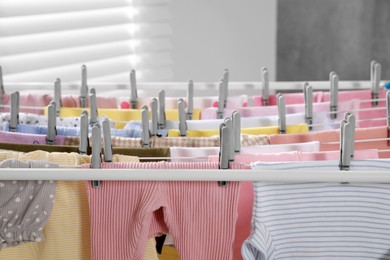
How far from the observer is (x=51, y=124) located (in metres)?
2.06

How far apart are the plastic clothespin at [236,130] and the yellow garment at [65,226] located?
238 millimetres

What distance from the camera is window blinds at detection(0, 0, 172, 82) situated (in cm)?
325

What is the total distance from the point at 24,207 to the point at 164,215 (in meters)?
→ 0.30

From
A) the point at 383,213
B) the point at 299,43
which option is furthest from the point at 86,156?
the point at 299,43

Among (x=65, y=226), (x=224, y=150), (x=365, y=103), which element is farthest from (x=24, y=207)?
(x=365, y=103)

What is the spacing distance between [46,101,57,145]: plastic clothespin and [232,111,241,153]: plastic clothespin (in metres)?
0.47

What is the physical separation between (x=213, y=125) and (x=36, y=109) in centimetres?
74

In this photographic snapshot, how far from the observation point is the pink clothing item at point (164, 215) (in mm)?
1753

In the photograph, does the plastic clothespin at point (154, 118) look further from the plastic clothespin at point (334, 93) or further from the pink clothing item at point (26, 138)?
the plastic clothespin at point (334, 93)

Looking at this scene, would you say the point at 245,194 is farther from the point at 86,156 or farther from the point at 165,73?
the point at 165,73

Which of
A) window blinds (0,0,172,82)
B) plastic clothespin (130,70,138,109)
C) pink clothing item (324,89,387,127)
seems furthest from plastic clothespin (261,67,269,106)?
window blinds (0,0,172,82)

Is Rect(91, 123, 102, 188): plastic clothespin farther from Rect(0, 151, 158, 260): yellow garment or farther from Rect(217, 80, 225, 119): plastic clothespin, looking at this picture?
Rect(217, 80, 225, 119): plastic clothespin

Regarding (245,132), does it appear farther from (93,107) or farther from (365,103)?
(365,103)

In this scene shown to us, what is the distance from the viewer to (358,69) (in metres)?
5.07
